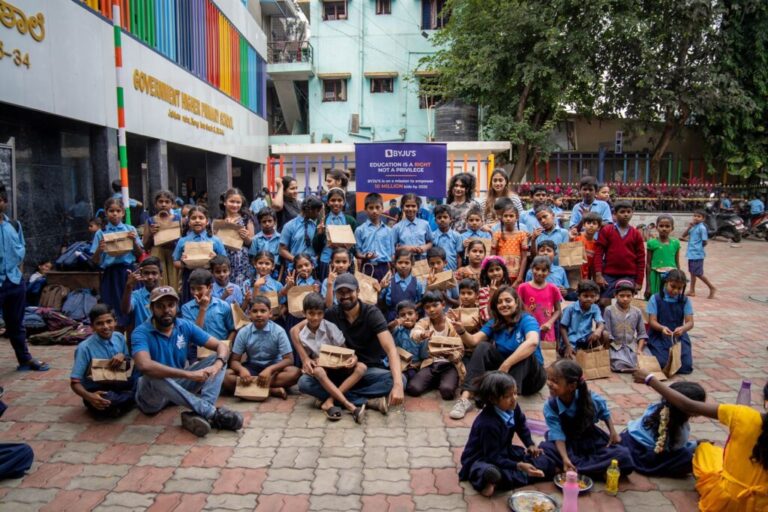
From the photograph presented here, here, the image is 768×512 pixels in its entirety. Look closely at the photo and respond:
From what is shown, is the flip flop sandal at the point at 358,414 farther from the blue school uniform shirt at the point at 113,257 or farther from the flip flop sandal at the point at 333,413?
the blue school uniform shirt at the point at 113,257

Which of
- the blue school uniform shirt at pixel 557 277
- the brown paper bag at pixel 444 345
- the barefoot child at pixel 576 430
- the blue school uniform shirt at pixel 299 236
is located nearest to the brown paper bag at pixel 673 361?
the blue school uniform shirt at pixel 557 277

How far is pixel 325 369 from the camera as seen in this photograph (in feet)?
15.4

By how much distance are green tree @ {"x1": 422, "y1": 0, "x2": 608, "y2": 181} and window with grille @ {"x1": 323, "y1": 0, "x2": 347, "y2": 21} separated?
4582 millimetres

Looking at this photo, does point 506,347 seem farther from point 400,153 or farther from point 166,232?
point 166,232

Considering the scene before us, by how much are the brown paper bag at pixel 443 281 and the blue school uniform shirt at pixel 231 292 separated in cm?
183

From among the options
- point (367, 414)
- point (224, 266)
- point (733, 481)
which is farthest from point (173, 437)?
point (733, 481)

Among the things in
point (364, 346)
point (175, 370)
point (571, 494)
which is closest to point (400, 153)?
point (364, 346)

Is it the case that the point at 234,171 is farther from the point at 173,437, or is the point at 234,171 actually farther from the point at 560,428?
the point at 560,428

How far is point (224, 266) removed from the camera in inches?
214

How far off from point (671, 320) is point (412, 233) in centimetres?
270

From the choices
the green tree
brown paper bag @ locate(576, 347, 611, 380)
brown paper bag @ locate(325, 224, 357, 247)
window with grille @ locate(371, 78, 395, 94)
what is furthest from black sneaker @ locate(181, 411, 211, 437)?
window with grille @ locate(371, 78, 395, 94)

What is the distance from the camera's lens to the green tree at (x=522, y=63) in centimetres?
1780

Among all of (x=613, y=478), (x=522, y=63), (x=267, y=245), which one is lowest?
(x=613, y=478)

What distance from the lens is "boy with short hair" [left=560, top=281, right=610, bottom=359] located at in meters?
5.37
